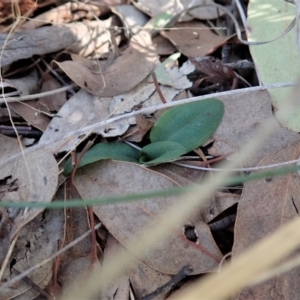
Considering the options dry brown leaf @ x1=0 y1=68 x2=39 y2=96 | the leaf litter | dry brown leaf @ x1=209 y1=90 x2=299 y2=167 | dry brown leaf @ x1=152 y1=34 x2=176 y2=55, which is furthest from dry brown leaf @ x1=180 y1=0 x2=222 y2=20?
dry brown leaf @ x1=0 y1=68 x2=39 y2=96

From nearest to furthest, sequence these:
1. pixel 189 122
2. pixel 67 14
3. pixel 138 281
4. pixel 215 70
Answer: pixel 138 281 < pixel 189 122 < pixel 215 70 < pixel 67 14

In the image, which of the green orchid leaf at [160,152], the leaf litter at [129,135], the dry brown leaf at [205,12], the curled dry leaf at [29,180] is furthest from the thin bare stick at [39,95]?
the dry brown leaf at [205,12]

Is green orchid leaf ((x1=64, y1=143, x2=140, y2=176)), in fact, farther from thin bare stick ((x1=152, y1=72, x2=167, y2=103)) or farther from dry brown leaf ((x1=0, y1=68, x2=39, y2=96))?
dry brown leaf ((x1=0, y1=68, x2=39, y2=96))

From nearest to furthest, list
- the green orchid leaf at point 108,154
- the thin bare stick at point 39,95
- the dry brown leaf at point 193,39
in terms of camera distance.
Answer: the green orchid leaf at point 108,154 < the thin bare stick at point 39,95 < the dry brown leaf at point 193,39

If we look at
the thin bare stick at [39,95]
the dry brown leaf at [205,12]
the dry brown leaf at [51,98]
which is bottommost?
the dry brown leaf at [51,98]

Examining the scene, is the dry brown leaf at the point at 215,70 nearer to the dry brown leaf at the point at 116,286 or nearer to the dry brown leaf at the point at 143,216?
the dry brown leaf at the point at 143,216

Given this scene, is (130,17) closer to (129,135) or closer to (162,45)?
(162,45)

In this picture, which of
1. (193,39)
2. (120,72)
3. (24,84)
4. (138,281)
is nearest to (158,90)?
(120,72)

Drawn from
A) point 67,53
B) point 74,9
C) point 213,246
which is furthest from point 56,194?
point 74,9
